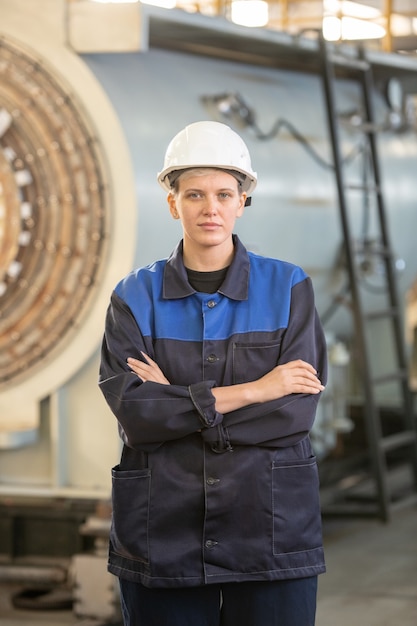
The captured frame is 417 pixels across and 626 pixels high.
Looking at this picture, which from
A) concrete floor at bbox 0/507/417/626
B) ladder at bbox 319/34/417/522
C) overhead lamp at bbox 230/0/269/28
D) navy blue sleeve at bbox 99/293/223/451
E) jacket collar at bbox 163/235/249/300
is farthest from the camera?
overhead lamp at bbox 230/0/269/28

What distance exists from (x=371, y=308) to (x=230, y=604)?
4.76m

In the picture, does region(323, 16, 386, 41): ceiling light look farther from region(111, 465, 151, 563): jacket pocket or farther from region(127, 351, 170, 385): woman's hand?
region(111, 465, 151, 563): jacket pocket

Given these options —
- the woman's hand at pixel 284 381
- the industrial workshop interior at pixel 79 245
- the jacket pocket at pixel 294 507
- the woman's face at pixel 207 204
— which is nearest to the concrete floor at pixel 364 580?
the industrial workshop interior at pixel 79 245

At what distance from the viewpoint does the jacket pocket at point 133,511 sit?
2627 millimetres

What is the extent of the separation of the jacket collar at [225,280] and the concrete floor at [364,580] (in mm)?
2086

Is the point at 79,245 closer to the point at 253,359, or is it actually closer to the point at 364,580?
the point at 364,580

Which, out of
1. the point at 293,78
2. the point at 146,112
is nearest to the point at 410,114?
the point at 293,78

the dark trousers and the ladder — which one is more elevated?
the ladder

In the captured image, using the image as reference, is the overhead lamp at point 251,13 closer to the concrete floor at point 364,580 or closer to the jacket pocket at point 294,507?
the concrete floor at point 364,580

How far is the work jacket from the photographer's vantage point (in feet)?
8.54

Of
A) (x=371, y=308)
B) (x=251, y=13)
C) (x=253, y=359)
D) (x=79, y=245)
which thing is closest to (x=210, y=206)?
(x=253, y=359)

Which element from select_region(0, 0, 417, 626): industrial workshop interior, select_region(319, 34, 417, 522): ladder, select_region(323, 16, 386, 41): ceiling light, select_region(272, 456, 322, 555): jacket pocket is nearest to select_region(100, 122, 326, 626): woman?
select_region(272, 456, 322, 555): jacket pocket

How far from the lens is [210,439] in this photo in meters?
2.62

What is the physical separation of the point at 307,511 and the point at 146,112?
8.36 feet
